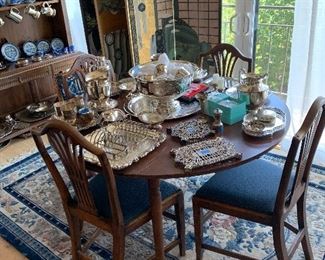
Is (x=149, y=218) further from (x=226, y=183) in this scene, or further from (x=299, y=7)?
(x=299, y=7)

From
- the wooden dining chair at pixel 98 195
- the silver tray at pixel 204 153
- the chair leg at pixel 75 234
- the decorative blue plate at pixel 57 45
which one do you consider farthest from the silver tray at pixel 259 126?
the decorative blue plate at pixel 57 45

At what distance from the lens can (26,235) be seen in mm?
2012

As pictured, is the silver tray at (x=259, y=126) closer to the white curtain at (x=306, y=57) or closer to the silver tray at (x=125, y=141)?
the silver tray at (x=125, y=141)

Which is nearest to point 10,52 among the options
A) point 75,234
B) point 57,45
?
point 57,45

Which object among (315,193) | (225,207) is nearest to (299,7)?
(315,193)

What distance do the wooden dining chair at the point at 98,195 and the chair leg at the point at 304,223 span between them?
53cm

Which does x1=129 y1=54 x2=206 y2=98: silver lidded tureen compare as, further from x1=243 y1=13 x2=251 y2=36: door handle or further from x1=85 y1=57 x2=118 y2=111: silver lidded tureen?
x1=243 y1=13 x2=251 y2=36: door handle

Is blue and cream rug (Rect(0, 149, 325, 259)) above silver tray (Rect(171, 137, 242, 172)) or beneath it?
beneath

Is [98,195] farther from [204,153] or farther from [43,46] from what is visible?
[43,46]

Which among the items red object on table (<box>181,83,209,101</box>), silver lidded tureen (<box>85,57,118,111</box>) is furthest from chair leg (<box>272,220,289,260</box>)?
silver lidded tureen (<box>85,57,118,111</box>)

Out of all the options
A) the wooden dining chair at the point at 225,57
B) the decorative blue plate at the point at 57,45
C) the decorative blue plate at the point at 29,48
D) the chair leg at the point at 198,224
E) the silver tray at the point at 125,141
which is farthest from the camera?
the decorative blue plate at the point at 57,45

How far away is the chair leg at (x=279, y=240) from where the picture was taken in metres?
1.36

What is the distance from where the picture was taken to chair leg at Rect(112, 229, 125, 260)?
1401 mm

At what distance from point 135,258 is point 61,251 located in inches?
16.2
